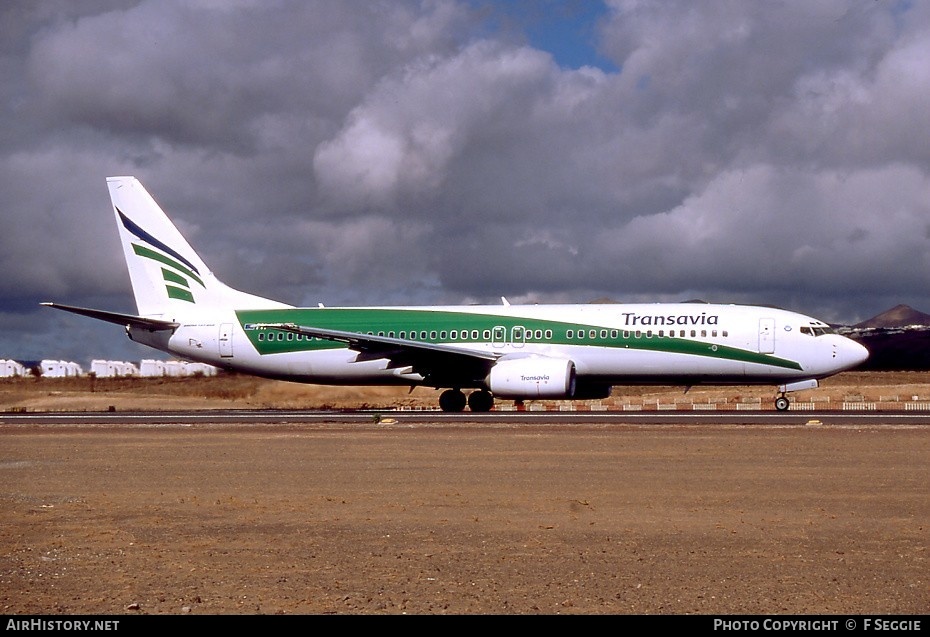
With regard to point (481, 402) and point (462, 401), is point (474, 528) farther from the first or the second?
point (462, 401)

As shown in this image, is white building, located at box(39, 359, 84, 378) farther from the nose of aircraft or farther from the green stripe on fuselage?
the nose of aircraft

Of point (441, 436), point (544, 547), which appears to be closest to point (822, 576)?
point (544, 547)

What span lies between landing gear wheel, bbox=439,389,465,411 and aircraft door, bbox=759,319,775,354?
11017 mm

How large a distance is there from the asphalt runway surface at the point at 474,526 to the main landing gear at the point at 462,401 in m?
15.0

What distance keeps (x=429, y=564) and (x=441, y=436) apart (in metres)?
15.4

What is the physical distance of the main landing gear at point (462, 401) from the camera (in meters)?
39.2

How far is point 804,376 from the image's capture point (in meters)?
35.5

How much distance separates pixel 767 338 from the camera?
3550 centimetres

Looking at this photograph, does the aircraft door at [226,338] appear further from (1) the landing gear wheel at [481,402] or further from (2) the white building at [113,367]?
(2) the white building at [113,367]

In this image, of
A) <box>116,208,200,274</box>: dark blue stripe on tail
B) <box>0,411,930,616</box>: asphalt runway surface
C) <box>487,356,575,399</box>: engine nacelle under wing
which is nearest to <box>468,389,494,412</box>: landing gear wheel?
<box>487,356,575,399</box>: engine nacelle under wing

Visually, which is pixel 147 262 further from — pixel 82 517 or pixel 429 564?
pixel 429 564

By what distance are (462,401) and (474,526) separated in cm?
2737

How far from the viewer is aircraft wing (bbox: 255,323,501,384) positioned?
36.7 m
